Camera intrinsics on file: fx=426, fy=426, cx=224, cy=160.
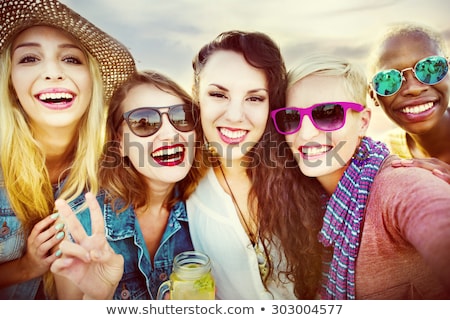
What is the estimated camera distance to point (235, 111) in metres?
2.35

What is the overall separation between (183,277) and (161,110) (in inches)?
38.1

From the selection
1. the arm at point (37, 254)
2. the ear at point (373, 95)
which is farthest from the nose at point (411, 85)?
the arm at point (37, 254)

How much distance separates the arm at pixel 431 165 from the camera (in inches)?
87.4

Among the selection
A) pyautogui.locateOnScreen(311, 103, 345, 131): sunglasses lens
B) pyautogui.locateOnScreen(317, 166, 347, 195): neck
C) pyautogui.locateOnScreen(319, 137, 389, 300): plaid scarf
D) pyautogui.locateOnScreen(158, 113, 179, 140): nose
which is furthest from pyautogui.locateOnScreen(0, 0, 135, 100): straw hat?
pyautogui.locateOnScreen(319, 137, 389, 300): plaid scarf

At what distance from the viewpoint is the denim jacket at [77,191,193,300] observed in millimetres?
2492

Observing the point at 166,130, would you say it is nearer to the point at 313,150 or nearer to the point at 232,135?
the point at 232,135

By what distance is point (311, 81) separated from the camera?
233cm

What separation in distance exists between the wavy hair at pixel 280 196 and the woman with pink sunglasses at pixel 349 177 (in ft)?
0.20

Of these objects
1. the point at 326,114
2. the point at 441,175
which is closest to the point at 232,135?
the point at 326,114

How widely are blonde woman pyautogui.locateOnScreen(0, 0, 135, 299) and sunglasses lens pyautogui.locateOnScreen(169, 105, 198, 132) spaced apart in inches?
14.2

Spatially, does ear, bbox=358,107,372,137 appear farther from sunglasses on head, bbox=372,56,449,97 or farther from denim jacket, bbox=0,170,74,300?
denim jacket, bbox=0,170,74,300

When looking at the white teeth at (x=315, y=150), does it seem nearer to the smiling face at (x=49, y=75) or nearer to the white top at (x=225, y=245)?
the white top at (x=225, y=245)

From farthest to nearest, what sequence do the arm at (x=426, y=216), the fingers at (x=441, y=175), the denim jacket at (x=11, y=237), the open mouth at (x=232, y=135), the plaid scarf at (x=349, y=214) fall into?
the denim jacket at (x=11, y=237), the open mouth at (x=232, y=135), the plaid scarf at (x=349, y=214), the fingers at (x=441, y=175), the arm at (x=426, y=216)
